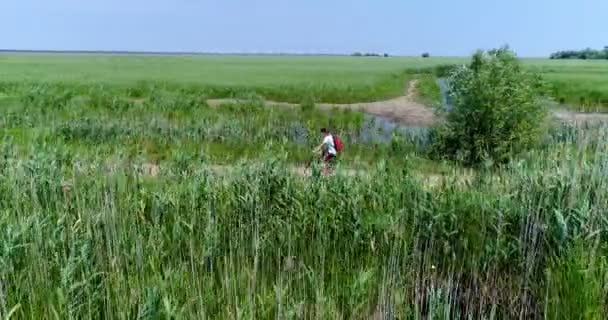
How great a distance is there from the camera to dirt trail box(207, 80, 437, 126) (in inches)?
1040

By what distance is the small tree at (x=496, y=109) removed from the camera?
49.8 feet

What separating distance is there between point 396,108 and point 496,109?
15.5 meters

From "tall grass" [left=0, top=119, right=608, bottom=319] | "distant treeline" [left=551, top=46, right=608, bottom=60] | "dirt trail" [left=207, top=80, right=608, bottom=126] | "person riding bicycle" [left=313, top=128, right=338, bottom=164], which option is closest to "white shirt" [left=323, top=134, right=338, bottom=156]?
"person riding bicycle" [left=313, top=128, right=338, bottom=164]

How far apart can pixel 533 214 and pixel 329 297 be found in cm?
237

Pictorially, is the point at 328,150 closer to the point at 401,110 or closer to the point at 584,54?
the point at 401,110

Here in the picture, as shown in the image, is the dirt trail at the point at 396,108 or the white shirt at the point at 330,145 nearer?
the white shirt at the point at 330,145

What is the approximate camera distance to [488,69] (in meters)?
15.4

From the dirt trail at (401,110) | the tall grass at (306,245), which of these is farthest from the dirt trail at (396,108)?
the tall grass at (306,245)

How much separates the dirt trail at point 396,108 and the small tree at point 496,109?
8.69 metres

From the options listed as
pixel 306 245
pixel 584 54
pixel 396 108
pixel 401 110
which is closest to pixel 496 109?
pixel 306 245

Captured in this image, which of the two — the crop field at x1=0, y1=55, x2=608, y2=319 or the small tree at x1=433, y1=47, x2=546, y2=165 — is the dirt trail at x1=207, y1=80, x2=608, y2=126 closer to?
the small tree at x1=433, y1=47, x2=546, y2=165

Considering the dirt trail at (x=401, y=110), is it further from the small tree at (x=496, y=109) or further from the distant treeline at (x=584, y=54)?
the distant treeline at (x=584, y=54)

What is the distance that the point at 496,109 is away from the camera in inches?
599

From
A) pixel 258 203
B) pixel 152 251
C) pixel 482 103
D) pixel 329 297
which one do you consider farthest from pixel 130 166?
pixel 482 103
